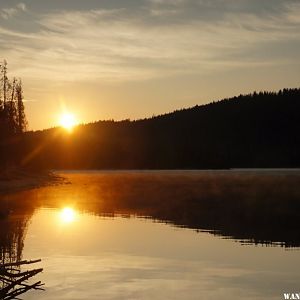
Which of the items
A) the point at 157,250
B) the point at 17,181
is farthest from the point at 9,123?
the point at 157,250

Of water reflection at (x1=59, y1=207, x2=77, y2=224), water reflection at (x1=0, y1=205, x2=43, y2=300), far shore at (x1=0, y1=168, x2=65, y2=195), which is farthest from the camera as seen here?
far shore at (x1=0, y1=168, x2=65, y2=195)

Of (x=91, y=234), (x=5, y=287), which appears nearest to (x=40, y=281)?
(x=5, y=287)

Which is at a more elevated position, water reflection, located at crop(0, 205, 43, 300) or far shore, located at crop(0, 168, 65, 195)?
far shore, located at crop(0, 168, 65, 195)

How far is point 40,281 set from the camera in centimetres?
1983

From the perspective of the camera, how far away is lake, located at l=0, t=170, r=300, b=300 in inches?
802

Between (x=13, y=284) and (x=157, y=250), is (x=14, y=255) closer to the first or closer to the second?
(x=157, y=250)

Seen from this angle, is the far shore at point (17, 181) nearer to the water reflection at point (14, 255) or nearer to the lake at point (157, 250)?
the water reflection at point (14, 255)

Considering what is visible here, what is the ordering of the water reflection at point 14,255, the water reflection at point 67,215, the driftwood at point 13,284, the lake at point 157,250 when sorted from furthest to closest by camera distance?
the water reflection at point 67,215 < the lake at point 157,250 < the water reflection at point 14,255 < the driftwood at point 13,284

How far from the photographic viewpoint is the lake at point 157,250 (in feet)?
66.8

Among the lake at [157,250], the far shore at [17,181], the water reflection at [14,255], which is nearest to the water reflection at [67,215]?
the lake at [157,250]

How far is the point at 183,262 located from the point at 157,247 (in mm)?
4144

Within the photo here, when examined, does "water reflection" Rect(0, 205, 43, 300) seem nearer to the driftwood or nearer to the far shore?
the driftwood

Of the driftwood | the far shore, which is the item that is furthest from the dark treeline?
the driftwood

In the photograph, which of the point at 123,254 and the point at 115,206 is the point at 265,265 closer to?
the point at 123,254
